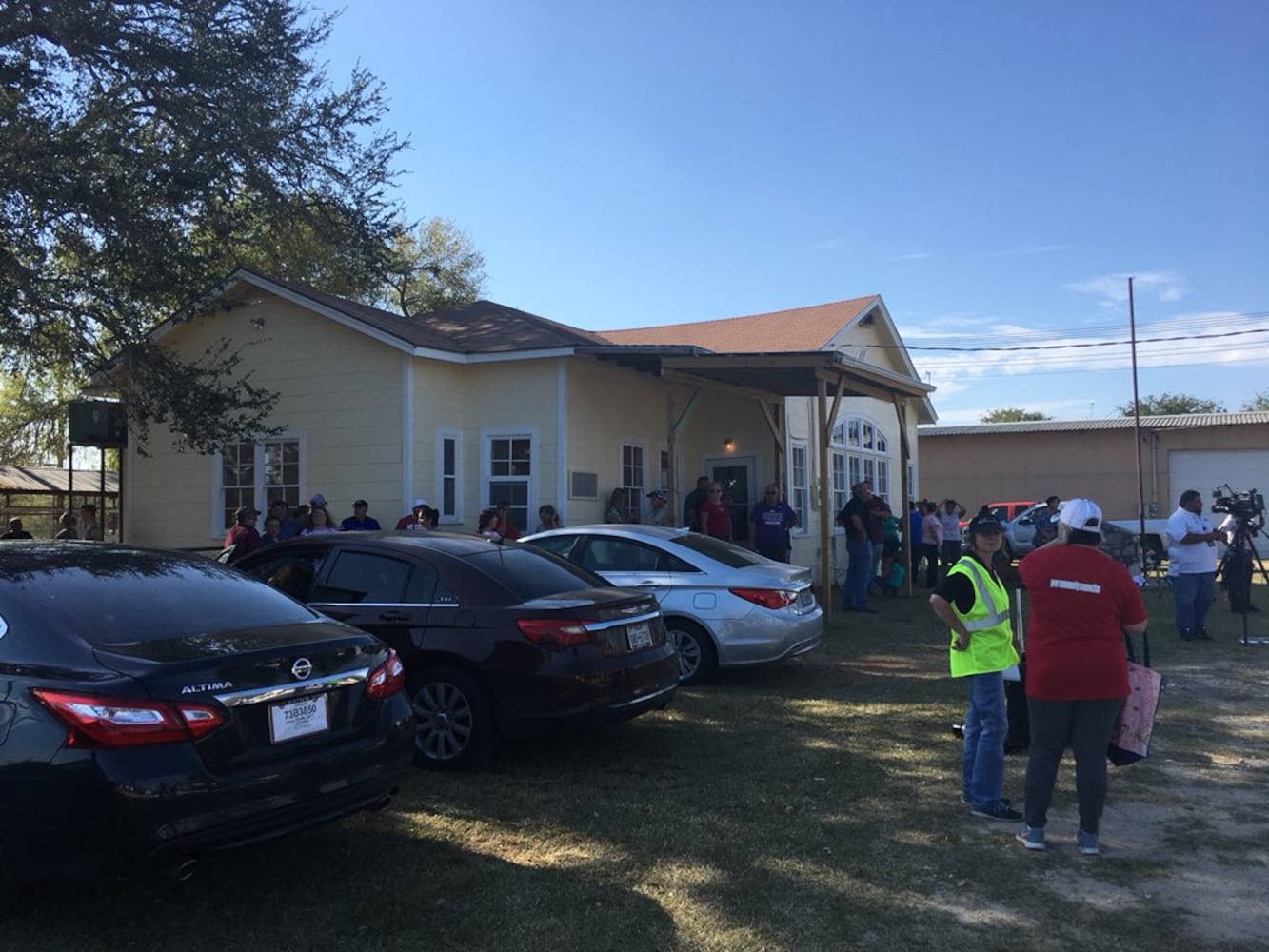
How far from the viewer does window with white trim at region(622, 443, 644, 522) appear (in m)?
15.6

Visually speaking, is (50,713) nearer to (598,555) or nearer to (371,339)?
(598,555)

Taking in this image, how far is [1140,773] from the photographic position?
6285mm

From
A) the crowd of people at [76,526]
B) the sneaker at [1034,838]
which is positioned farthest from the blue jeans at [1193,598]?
the crowd of people at [76,526]

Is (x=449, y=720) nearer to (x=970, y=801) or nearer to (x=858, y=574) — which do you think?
(x=970, y=801)

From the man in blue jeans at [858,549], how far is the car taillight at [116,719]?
38.8 feet

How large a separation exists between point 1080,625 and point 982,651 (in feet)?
2.27

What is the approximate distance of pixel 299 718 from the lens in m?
4.12

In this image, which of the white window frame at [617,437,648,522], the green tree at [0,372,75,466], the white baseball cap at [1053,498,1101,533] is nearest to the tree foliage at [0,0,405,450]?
the white window frame at [617,437,648,522]

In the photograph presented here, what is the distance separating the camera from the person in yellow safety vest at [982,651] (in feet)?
17.3

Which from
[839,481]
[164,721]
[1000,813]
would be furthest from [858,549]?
[164,721]

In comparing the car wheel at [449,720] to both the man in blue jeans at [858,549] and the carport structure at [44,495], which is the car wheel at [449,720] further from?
the carport structure at [44,495]

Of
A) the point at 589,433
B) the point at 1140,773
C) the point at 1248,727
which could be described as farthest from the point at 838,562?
the point at 1140,773

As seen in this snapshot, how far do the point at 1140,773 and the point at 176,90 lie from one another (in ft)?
44.4

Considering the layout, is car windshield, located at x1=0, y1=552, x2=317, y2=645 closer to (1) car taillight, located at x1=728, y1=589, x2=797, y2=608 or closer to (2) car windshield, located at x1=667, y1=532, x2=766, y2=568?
(1) car taillight, located at x1=728, y1=589, x2=797, y2=608
